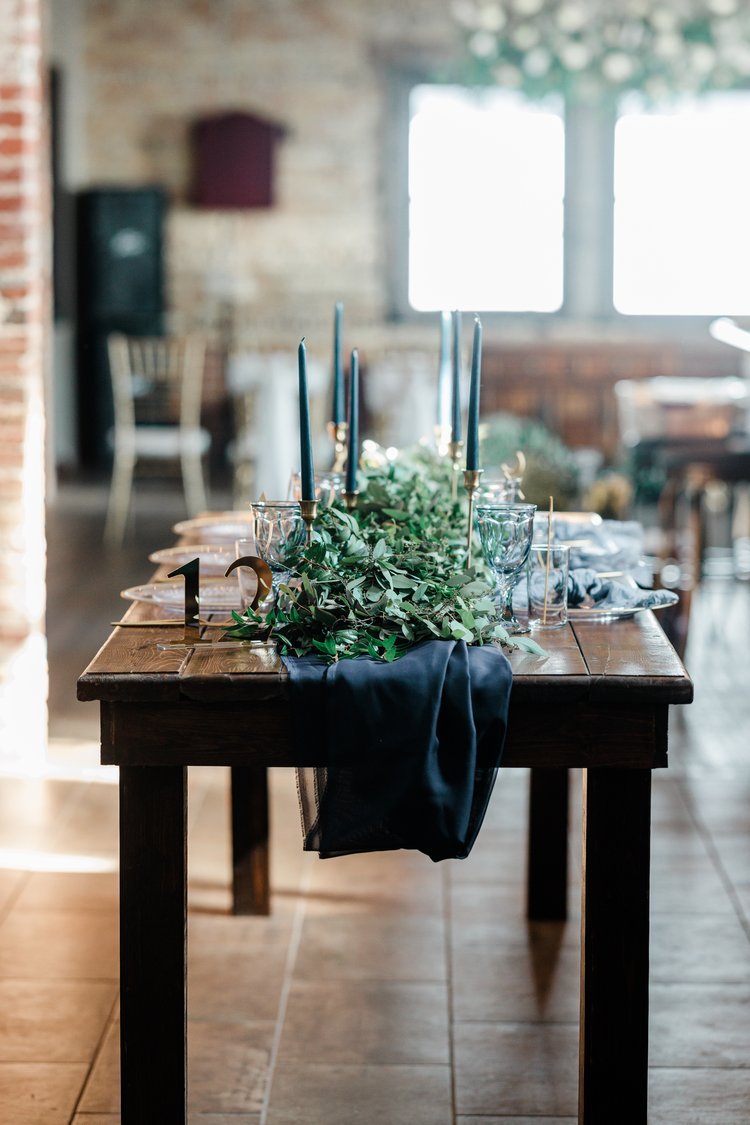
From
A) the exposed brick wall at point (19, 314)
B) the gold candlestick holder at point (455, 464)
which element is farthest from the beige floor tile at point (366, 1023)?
the exposed brick wall at point (19, 314)

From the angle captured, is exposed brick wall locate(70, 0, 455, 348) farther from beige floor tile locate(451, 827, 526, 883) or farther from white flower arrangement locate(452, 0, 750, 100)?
beige floor tile locate(451, 827, 526, 883)

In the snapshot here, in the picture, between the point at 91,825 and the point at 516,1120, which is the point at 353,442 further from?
the point at 91,825

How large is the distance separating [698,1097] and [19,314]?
3.65m

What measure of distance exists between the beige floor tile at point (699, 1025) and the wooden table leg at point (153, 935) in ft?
2.65

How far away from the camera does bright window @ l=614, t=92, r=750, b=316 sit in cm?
913

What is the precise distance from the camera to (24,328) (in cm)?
481

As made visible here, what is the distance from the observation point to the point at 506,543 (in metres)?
1.79

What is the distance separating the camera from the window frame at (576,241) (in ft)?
29.7

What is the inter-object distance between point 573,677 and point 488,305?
311 inches

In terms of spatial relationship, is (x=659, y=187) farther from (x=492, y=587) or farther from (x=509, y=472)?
(x=492, y=587)

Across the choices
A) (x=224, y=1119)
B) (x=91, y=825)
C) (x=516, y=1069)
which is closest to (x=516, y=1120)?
(x=516, y=1069)

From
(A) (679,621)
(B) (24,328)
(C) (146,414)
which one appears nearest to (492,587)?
(A) (679,621)

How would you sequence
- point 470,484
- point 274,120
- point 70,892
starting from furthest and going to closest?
point 274,120, point 70,892, point 470,484

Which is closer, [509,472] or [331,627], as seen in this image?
[331,627]
